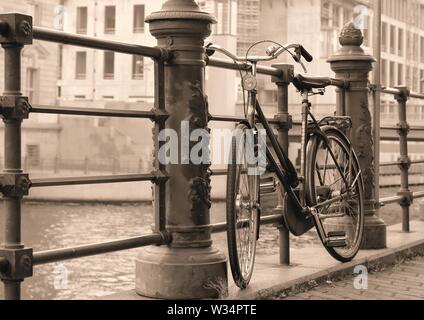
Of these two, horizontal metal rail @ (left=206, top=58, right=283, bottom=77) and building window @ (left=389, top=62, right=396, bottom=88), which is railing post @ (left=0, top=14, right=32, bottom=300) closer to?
horizontal metal rail @ (left=206, top=58, right=283, bottom=77)

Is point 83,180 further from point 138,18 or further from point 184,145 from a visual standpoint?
point 138,18

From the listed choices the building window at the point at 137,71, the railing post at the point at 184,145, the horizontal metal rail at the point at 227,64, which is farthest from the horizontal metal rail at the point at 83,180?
the building window at the point at 137,71

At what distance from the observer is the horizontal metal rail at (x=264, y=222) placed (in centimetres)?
476

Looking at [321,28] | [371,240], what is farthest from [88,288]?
[321,28]

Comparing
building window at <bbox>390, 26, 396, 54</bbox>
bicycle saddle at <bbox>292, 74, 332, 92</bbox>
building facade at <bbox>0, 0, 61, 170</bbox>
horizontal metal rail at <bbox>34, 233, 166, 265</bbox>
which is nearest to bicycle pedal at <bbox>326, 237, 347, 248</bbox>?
bicycle saddle at <bbox>292, 74, 332, 92</bbox>

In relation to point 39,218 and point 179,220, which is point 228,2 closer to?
point 39,218

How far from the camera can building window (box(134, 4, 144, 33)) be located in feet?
175

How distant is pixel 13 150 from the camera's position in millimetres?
3594

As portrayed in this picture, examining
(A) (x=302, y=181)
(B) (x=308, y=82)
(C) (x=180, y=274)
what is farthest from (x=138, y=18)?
(C) (x=180, y=274)

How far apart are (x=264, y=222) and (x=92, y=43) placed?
1.79 meters

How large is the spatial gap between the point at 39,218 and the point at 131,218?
12.4ft

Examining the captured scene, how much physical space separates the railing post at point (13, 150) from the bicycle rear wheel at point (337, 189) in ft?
7.11

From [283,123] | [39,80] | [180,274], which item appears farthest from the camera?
[39,80]

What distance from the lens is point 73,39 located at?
3867mm
